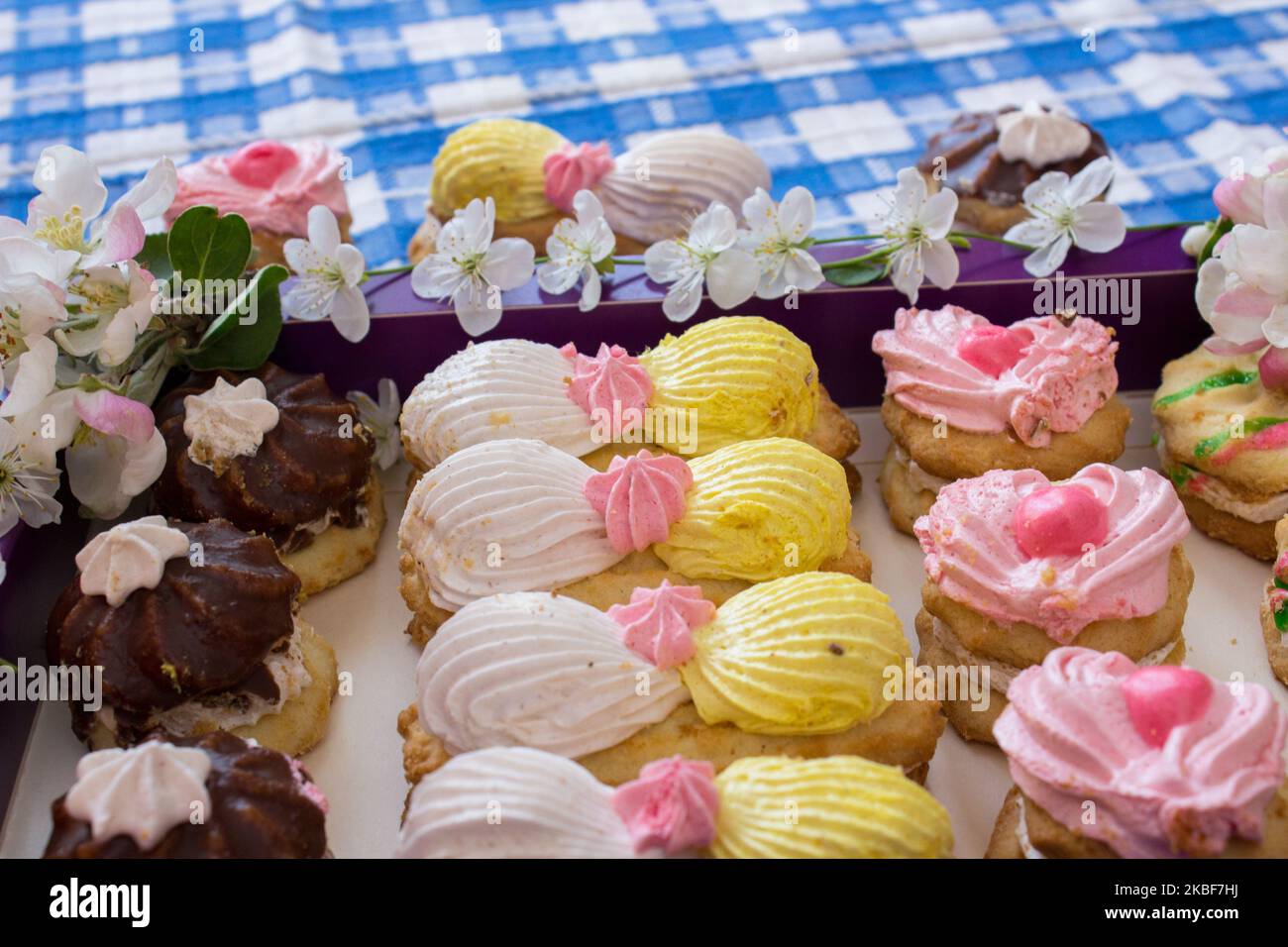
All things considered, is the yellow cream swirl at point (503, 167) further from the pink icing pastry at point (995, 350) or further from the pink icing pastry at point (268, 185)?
the pink icing pastry at point (995, 350)

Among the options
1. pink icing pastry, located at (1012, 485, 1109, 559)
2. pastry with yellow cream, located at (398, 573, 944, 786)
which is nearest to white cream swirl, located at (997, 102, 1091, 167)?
pink icing pastry, located at (1012, 485, 1109, 559)

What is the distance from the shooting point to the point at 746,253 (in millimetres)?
2900

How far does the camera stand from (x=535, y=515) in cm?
245

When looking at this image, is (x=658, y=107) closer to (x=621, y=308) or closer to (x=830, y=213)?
(x=830, y=213)

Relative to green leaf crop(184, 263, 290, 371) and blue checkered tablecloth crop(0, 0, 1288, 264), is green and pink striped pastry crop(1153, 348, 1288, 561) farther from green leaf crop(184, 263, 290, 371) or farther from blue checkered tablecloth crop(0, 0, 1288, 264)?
green leaf crop(184, 263, 290, 371)

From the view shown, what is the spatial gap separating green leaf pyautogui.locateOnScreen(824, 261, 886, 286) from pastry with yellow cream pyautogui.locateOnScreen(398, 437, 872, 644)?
2.08 feet

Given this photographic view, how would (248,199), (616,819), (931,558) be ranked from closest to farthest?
1. (616,819)
2. (931,558)
3. (248,199)

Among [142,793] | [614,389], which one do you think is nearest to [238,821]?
[142,793]

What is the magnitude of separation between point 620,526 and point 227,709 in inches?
29.2

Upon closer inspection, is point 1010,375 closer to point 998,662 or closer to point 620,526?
point 998,662
